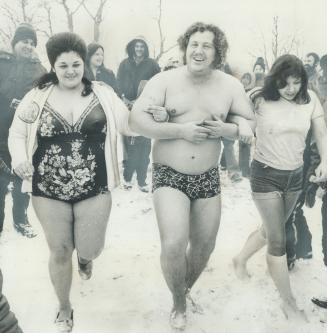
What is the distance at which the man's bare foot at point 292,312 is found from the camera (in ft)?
9.31

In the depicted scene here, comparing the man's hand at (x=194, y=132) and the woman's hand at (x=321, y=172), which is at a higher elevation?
the man's hand at (x=194, y=132)

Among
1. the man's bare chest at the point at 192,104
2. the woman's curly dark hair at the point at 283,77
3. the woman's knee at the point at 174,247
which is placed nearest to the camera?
the woman's knee at the point at 174,247

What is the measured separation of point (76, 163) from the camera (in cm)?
257

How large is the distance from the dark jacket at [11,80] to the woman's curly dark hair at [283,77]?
1383 mm

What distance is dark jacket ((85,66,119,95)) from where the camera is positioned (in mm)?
2766

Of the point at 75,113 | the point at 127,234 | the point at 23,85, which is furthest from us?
the point at 127,234

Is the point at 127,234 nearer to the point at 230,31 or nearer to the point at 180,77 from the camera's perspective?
the point at 180,77

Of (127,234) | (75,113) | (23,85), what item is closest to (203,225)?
(127,234)

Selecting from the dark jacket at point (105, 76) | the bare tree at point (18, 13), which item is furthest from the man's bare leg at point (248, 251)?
the bare tree at point (18, 13)

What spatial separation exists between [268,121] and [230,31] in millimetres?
621

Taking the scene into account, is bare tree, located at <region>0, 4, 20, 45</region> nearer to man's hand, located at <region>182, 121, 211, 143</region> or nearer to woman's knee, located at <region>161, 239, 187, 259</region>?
man's hand, located at <region>182, 121, 211, 143</region>

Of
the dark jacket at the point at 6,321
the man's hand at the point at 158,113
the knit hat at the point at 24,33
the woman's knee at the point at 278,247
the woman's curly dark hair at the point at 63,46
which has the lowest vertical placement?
the woman's knee at the point at 278,247

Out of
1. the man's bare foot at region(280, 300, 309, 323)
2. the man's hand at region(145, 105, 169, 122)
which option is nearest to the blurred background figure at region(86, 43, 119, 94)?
the man's hand at region(145, 105, 169, 122)

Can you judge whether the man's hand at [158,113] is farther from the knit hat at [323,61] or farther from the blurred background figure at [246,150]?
the knit hat at [323,61]
